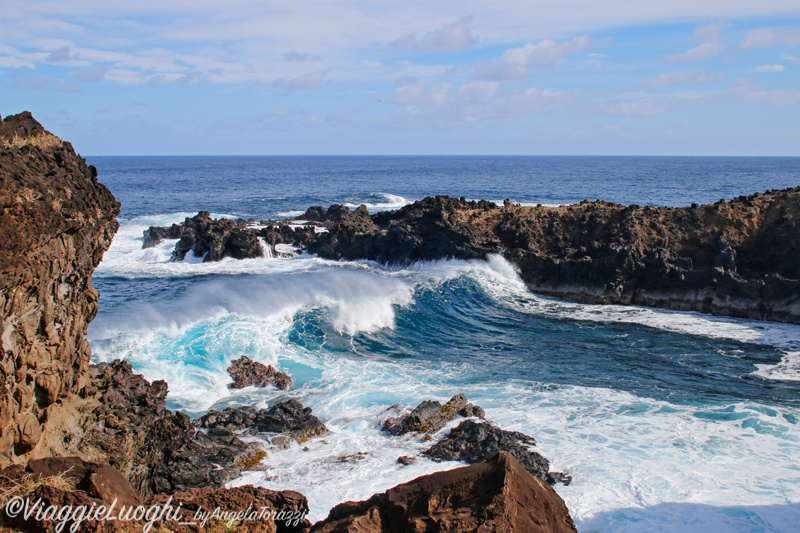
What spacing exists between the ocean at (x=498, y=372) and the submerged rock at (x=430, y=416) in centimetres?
44

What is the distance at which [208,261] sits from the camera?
3119cm

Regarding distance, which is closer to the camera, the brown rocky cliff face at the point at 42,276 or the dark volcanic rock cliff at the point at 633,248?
the brown rocky cliff face at the point at 42,276

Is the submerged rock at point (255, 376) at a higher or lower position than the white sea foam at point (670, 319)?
lower

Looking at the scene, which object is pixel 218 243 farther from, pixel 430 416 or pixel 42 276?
pixel 42 276

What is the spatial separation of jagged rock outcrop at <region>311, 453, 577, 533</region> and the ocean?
13.7 ft

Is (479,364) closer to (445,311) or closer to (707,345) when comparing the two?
(445,311)

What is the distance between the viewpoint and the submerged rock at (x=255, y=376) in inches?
589

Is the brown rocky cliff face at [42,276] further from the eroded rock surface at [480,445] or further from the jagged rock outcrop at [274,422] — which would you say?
the eroded rock surface at [480,445]

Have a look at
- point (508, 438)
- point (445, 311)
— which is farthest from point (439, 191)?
point (508, 438)

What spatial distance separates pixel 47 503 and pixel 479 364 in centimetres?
1335

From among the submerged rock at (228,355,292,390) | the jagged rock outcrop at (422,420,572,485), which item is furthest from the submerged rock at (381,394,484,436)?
the submerged rock at (228,355,292,390)

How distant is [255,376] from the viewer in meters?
15.3

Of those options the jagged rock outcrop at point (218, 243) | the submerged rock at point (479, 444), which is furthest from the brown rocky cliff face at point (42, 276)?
the jagged rock outcrop at point (218, 243)

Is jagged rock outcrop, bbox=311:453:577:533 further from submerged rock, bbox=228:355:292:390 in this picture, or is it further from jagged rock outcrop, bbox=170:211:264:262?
jagged rock outcrop, bbox=170:211:264:262
